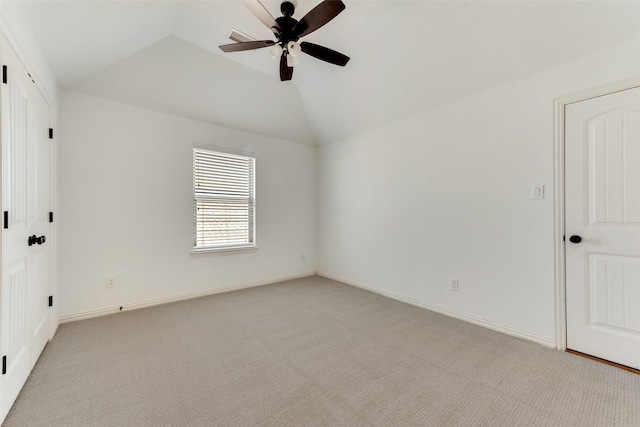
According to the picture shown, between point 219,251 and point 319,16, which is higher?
point 319,16

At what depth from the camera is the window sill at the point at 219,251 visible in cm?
362

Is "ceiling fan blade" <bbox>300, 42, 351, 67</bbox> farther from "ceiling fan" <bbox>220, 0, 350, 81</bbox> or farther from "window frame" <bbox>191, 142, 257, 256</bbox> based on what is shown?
"window frame" <bbox>191, 142, 257, 256</bbox>

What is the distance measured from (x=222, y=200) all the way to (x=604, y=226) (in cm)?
412

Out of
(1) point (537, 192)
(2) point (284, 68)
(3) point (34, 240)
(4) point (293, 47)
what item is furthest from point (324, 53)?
(3) point (34, 240)

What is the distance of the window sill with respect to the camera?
362 cm

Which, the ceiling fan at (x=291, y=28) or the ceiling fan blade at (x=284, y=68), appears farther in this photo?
the ceiling fan blade at (x=284, y=68)

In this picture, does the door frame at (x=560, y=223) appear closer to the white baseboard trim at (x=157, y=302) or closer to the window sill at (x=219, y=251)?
the white baseboard trim at (x=157, y=302)

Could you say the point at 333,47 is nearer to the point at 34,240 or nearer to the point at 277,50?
the point at 277,50

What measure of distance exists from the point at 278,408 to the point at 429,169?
9.25ft

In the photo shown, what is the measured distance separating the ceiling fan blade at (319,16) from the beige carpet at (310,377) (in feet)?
8.29

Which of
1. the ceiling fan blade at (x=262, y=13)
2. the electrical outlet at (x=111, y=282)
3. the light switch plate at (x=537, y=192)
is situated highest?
the ceiling fan blade at (x=262, y=13)

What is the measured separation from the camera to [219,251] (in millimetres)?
3797

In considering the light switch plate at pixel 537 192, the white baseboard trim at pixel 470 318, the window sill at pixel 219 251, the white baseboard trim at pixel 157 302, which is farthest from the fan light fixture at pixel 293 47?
the white baseboard trim at pixel 157 302

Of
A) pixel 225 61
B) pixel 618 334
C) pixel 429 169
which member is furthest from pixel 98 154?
pixel 618 334
